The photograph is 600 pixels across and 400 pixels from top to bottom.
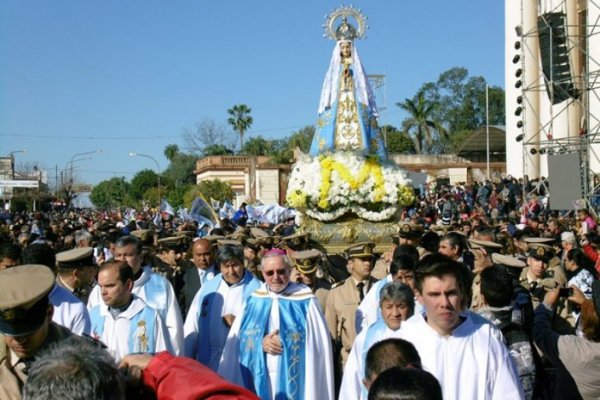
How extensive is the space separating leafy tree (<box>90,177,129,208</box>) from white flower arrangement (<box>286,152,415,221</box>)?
84710mm

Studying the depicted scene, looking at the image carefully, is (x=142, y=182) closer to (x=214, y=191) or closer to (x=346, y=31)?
(x=214, y=191)

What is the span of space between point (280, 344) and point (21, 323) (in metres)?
2.48

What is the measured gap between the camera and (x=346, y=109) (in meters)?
13.8

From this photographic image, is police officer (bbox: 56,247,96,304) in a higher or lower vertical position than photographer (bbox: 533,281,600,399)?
higher

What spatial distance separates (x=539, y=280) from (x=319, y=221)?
5235 millimetres

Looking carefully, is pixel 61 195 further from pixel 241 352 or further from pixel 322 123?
pixel 241 352

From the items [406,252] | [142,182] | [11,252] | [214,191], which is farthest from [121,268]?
[142,182]

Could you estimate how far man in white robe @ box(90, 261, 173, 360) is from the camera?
5359mm

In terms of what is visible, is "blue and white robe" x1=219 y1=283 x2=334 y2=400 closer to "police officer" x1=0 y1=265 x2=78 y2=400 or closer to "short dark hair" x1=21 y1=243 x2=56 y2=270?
"short dark hair" x1=21 y1=243 x2=56 y2=270

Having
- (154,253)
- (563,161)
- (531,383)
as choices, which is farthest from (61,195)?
(531,383)

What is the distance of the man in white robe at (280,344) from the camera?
569 centimetres

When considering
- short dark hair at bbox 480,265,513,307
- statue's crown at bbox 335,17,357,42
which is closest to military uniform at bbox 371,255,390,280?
short dark hair at bbox 480,265,513,307

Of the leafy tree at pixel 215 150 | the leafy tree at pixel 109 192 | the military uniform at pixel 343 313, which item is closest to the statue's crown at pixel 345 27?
the military uniform at pixel 343 313

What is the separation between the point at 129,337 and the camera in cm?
541
